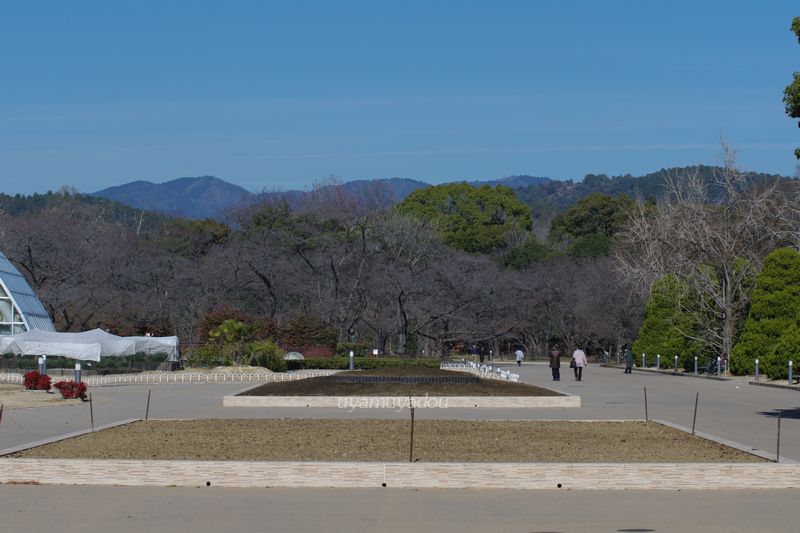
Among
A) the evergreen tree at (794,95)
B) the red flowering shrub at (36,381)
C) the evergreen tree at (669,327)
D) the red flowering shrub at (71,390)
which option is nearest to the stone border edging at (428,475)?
the evergreen tree at (794,95)

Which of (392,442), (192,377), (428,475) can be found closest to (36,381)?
(192,377)

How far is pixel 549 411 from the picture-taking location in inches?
1117

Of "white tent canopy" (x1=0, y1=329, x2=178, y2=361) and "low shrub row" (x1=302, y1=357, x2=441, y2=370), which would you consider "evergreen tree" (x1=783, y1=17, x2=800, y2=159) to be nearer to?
"low shrub row" (x1=302, y1=357, x2=441, y2=370)

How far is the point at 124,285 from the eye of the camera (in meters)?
79.3

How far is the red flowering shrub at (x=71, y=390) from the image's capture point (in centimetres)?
3098

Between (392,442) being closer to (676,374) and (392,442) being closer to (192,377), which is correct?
(192,377)

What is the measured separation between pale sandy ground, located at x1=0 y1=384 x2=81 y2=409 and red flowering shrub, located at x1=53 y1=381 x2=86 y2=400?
0.18 meters

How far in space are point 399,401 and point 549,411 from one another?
12.6 ft

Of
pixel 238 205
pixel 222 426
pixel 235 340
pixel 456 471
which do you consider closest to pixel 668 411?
pixel 222 426

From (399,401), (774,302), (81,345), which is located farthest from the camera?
(81,345)

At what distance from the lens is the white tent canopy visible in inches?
1902

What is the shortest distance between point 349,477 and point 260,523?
8.17ft

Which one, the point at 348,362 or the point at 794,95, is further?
the point at 348,362

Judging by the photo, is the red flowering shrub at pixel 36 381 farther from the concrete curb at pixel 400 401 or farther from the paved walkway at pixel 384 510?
the paved walkway at pixel 384 510
